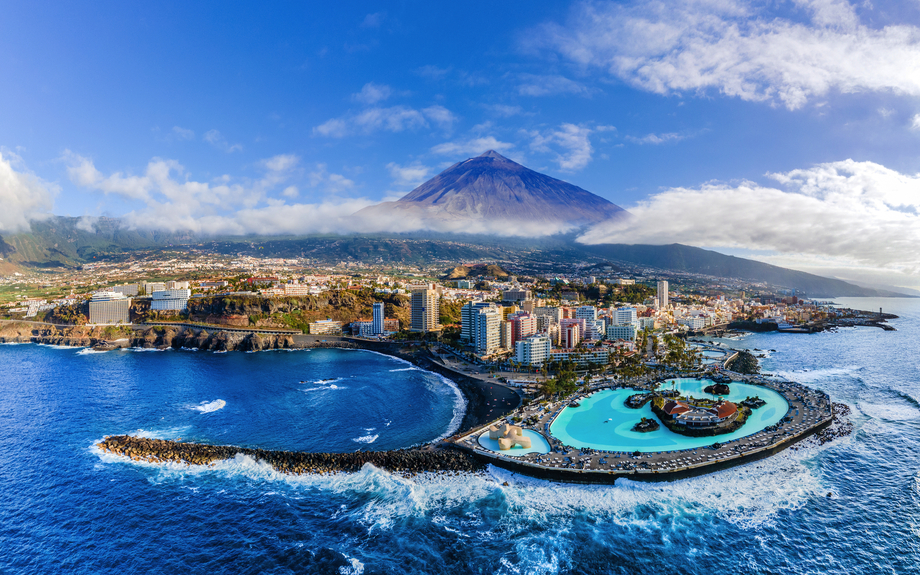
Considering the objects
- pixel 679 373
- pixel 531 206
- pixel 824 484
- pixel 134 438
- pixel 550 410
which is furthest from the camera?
pixel 531 206

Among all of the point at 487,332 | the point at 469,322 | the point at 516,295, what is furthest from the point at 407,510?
the point at 516,295

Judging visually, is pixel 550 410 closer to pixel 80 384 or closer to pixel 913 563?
pixel 913 563

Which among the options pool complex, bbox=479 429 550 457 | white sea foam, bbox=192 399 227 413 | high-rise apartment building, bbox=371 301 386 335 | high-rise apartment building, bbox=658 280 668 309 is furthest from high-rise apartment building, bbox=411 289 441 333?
high-rise apartment building, bbox=658 280 668 309

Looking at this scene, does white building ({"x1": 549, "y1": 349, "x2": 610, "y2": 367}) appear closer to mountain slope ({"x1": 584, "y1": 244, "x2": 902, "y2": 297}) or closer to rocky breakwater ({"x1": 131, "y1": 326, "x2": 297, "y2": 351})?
rocky breakwater ({"x1": 131, "y1": 326, "x2": 297, "y2": 351})

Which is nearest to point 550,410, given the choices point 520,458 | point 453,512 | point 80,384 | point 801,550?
point 520,458

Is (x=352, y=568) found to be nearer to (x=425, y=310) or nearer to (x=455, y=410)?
(x=455, y=410)

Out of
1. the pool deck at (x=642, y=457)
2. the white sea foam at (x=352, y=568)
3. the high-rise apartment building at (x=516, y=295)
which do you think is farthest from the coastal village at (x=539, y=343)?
the white sea foam at (x=352, y=568)
